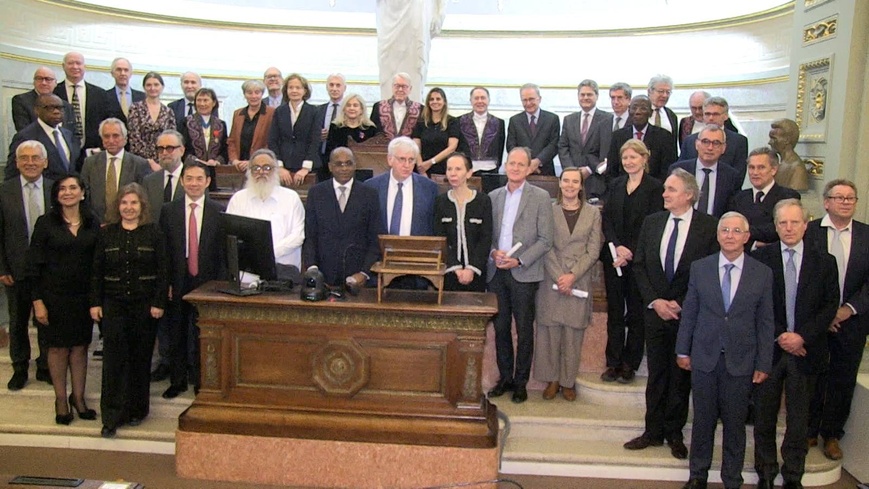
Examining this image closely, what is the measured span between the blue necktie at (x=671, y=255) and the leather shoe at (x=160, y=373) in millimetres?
3243

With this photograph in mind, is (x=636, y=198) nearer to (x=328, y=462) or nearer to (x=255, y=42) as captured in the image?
(x=328, y=462)

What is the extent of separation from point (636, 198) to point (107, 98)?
4355 mm

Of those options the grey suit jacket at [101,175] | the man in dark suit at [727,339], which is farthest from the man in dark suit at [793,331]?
the grey suit jacket at [101,175]

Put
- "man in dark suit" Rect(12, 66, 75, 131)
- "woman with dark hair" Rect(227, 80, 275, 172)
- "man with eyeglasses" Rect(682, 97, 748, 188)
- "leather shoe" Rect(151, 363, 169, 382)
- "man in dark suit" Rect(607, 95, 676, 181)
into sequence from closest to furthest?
1. "leather shoe" Rect(151, 363, 169, 382)
2. "man with eyeglasses" Rect(682, 97, 748, 188)
3. "man in dark suit" Rect(607, 95, 676, 181)
4. "man in dark suit" Rect(12, 66, 75, 131)
5. "woman with dark hair" Rect(227, 80, 275, 172)

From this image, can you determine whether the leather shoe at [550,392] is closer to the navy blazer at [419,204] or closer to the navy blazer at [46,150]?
the navy blazer at [419,204]

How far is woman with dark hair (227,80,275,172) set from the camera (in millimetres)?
6082

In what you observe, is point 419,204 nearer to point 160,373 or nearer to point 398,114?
point 398,114

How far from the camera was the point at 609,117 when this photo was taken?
5914 mm

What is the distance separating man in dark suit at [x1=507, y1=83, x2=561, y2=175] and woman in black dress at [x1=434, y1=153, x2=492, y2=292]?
5.03 feet

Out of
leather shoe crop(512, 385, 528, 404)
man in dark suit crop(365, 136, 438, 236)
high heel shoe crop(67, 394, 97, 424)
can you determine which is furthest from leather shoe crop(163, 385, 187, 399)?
leather shoe crop(512, 385, 528, 404)

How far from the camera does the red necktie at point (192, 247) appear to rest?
15.4 ft

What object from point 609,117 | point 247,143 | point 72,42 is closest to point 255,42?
point 72,42

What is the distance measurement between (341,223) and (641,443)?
7.00 feet

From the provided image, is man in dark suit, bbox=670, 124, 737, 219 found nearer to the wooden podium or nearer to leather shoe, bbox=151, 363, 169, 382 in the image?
the wooden podium
